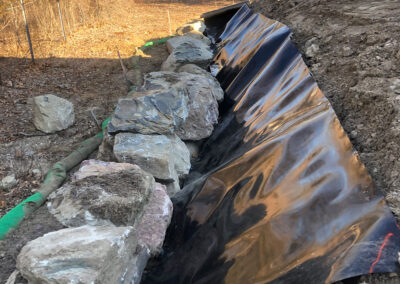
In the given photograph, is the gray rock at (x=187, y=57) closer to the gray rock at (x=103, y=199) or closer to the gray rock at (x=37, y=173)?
the gray rock at (x=37, y=173)

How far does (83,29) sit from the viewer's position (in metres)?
9.01

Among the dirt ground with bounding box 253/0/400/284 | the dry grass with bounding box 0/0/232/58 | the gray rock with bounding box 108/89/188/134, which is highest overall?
the dirt ground with bounding box 253/0/400/284

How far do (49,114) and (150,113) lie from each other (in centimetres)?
142

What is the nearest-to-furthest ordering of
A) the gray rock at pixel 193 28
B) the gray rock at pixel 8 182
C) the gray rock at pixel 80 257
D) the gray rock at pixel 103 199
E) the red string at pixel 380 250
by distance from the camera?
the red string at pixel 380 250, the gray rock at pixel 80 257, the gray rock at pixel 103 199, the gray rock at pixel 8 182, the gray rock at pixel 193 28

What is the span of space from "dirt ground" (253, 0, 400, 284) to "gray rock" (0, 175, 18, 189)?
2994 mm

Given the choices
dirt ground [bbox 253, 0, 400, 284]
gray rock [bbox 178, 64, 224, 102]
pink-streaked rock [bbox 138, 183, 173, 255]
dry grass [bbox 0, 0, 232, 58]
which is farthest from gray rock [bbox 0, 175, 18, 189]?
dry grass [bbox 0, 0, 232, 58]

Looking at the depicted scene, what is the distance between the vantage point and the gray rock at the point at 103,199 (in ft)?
7.39

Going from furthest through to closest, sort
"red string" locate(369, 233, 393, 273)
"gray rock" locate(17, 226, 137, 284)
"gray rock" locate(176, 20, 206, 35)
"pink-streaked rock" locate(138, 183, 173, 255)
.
Result: 1. "gray rock" locate(176, 20, 206, 35)
2. "pink-streaked rock" locate(138, 183, 173, 255)
3. "gray rock" locate(17, 226, 137, 284)
4. "red string" locate(369, 233, 393, 273)

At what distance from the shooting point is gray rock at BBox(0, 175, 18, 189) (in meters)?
3.12

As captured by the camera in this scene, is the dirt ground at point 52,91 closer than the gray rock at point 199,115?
Yes

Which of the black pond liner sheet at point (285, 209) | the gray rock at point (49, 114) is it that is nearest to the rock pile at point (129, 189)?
the black pond liner sheet at point (285, 209)

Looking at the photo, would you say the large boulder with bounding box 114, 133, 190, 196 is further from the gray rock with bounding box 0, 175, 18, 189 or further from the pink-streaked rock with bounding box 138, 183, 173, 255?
the gray rock with bounding box 0, 175, 18, 189

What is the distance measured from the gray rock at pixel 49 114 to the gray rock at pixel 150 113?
3.35ft

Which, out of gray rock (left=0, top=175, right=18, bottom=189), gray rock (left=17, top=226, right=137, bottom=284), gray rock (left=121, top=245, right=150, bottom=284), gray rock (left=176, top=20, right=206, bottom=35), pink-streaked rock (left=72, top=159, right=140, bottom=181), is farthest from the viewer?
gray rock (left=176, top=20, right=206, bottom=35)
